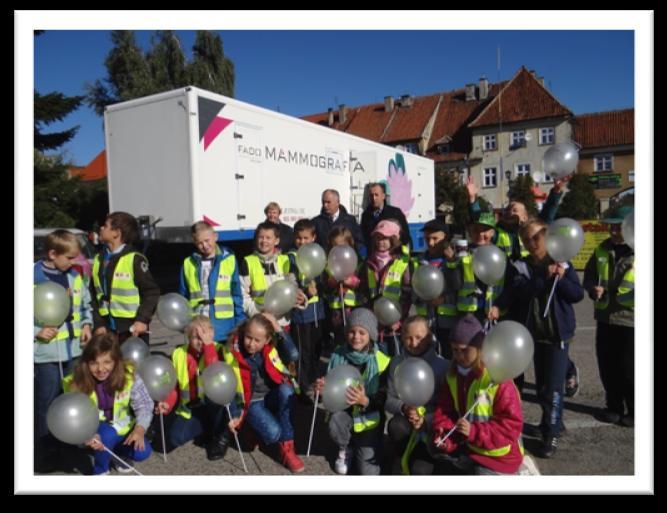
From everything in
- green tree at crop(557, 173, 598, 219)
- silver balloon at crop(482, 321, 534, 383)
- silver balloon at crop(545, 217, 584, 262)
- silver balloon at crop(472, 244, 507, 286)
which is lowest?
silver balloon at crop(482, 321, 534, 383)

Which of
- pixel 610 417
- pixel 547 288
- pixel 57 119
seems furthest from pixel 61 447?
pixel 57 119

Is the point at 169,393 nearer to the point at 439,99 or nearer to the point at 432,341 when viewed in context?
the point at 432,341

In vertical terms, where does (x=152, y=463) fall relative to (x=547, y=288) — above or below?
below

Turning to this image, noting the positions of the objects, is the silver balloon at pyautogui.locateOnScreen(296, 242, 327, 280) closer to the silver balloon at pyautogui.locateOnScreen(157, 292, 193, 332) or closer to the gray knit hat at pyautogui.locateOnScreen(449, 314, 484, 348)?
the silver balloon at pyautogui.locateOnScreen(157, 292, 193, 332)

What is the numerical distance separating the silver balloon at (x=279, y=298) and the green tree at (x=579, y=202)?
78.2ft

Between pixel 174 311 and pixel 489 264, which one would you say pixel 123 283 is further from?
pixel 489 264

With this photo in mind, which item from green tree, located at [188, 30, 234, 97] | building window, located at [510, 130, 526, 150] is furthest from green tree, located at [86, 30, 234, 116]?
building window, located at [510, 130, 526, 150]

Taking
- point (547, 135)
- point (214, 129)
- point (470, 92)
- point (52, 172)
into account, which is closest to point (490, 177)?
point (547, 135)

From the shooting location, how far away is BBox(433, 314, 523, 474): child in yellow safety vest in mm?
2664

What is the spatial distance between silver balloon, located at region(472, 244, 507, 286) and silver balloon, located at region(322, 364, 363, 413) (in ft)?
3.74

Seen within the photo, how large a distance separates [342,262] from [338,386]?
1.25 m

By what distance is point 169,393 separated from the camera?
10.6ft

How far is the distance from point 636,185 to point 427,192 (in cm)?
1186

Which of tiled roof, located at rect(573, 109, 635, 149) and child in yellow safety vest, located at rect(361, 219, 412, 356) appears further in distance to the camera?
tiled roof, located at rect(573, 109, 635, 149)
